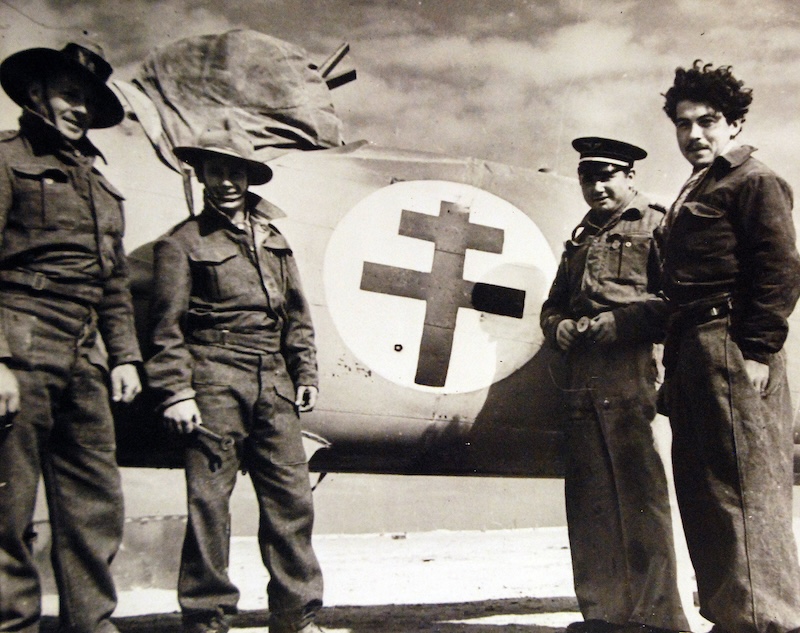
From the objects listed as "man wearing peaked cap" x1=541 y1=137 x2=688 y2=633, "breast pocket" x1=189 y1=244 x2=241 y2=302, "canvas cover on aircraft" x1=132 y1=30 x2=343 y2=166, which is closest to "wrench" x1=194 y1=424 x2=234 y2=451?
"breast pocket" x1=189 y1=244 x2=241 y2=302

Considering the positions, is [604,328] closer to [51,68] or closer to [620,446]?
[620,446]

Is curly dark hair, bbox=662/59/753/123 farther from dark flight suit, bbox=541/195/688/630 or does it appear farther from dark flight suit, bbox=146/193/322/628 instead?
dark flight suit, bbox=146/193/322/628

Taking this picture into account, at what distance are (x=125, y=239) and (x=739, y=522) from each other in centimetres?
248

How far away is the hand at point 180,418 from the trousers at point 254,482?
0.07 m

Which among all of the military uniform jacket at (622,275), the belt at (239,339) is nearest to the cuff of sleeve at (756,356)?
the military uniform jacket at (622,275)

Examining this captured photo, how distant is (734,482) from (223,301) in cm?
192

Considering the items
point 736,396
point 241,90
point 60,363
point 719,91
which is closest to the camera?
point 60,363

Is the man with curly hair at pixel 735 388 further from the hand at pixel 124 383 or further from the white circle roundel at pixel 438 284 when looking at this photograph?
the hand at pixel 124 383

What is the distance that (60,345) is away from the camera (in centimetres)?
236

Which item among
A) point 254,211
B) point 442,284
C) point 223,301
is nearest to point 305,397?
point 223,301

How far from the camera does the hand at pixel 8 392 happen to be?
7.15 ft

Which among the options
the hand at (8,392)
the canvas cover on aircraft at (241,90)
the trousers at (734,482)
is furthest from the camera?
the canvas cover on aircraft at (241,90)

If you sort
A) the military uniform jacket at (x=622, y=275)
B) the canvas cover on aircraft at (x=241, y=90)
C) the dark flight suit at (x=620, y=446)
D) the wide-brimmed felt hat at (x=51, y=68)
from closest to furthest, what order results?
the wide-brimmed felt hat at (x=51, y=68), the dark flight suit at (x=620, y=446), the military uniform jacket at (x=622, y=275), the canvas cover on aircraft at (x=241, y=90)

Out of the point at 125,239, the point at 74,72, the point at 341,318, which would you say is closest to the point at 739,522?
the point at 341,318
